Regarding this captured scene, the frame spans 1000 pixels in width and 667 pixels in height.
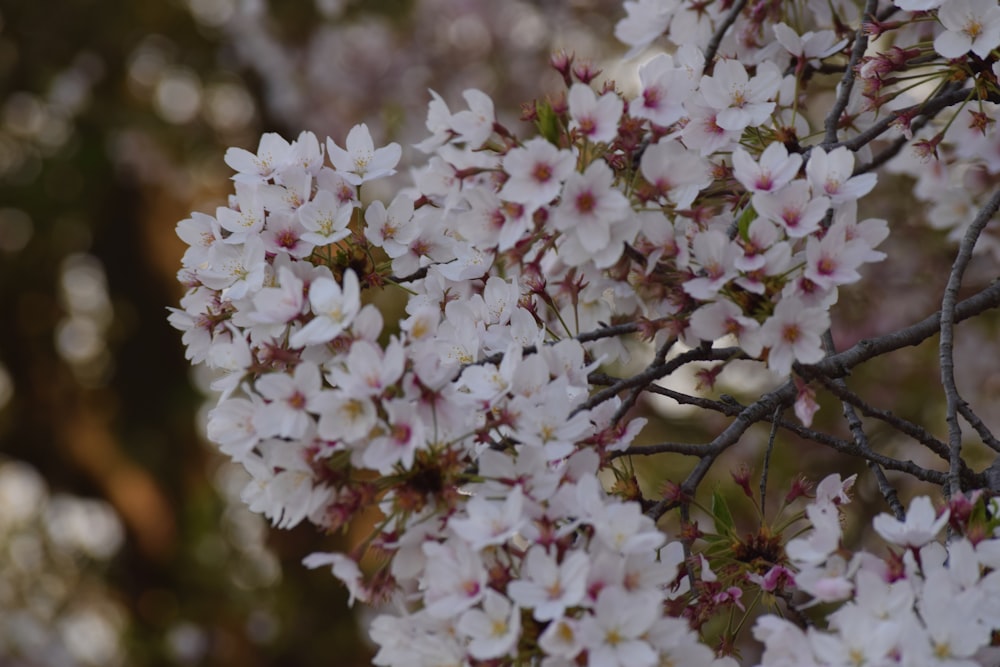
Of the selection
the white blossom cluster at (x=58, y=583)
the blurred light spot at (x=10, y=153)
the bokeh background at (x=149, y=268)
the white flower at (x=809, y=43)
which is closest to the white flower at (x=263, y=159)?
the white flower at (x=809, y=43)

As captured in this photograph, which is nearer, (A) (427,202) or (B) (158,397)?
(A) (427,202)

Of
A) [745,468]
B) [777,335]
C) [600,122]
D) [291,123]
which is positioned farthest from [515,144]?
[291,123]

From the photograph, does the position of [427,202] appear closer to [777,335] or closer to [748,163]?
[748,163]

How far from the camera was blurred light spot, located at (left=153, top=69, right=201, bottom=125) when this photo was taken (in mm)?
4793

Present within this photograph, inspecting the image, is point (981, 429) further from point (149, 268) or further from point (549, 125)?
point (149, 268)

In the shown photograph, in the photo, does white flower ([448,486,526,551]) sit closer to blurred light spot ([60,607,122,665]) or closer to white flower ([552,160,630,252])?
white flower ([552,160,630,252])

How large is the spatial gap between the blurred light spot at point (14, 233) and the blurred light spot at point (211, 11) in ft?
3.65

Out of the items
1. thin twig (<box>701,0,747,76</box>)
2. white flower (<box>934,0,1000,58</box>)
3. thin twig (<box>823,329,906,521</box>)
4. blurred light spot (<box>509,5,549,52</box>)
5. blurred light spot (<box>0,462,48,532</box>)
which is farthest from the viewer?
blurred light spot (<box>0,462,48,532</box>)

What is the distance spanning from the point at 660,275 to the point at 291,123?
12.5 ft

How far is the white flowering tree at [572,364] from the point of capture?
1.07 meters

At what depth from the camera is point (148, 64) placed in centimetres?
480

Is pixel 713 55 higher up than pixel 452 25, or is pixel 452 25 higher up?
pixel 452 25

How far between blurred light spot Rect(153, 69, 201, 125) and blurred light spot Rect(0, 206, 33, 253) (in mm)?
757

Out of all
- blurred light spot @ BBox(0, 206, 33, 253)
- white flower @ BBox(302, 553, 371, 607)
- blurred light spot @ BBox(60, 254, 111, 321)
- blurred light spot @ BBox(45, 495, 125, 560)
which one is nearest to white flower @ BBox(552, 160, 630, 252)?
white flower @ BBox(302, 553, 371, 607)
